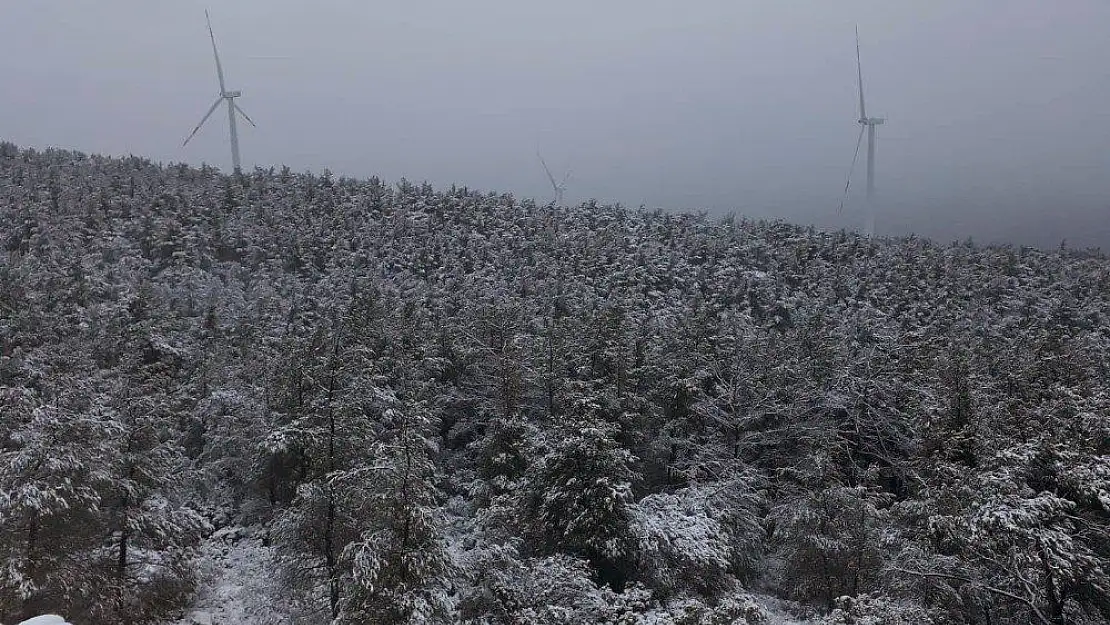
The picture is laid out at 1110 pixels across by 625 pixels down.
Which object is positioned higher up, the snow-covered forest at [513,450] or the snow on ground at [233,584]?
the snow-covered forest at [513,450]

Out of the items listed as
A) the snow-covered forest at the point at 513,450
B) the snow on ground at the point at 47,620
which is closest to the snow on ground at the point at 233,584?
the snow-covered forest at the point at 513,450

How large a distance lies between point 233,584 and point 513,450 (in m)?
11.5

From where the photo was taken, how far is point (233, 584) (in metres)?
21.7

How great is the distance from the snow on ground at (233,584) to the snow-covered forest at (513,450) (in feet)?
0.47

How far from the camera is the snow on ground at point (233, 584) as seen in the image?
19.5 meters

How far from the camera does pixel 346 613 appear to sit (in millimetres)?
12148

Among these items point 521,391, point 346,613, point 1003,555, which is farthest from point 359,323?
point 1003,555

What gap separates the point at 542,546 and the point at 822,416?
18248mm

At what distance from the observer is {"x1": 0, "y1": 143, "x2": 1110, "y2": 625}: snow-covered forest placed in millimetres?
13750

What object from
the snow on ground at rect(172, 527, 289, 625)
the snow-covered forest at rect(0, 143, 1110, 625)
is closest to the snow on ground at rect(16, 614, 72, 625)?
the snow-covered forest at rect(0, 143, 1110, 625)

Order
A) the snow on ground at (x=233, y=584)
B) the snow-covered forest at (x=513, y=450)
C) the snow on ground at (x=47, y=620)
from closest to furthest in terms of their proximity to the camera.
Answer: the snow on ground at (x=47, y=620)
the snow-covered forest at (x=513, y=450)
the snow on ground at (x=233, y=584)

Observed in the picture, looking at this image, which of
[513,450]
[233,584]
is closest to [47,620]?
[233,584]

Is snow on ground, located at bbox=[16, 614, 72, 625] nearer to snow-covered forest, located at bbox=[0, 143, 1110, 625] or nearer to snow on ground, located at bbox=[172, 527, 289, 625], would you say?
snow-covered forest, located at bbox=[0, 143, 1110, 625]

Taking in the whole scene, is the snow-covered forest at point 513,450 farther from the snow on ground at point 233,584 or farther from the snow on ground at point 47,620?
the snow on ground at point 47,620
